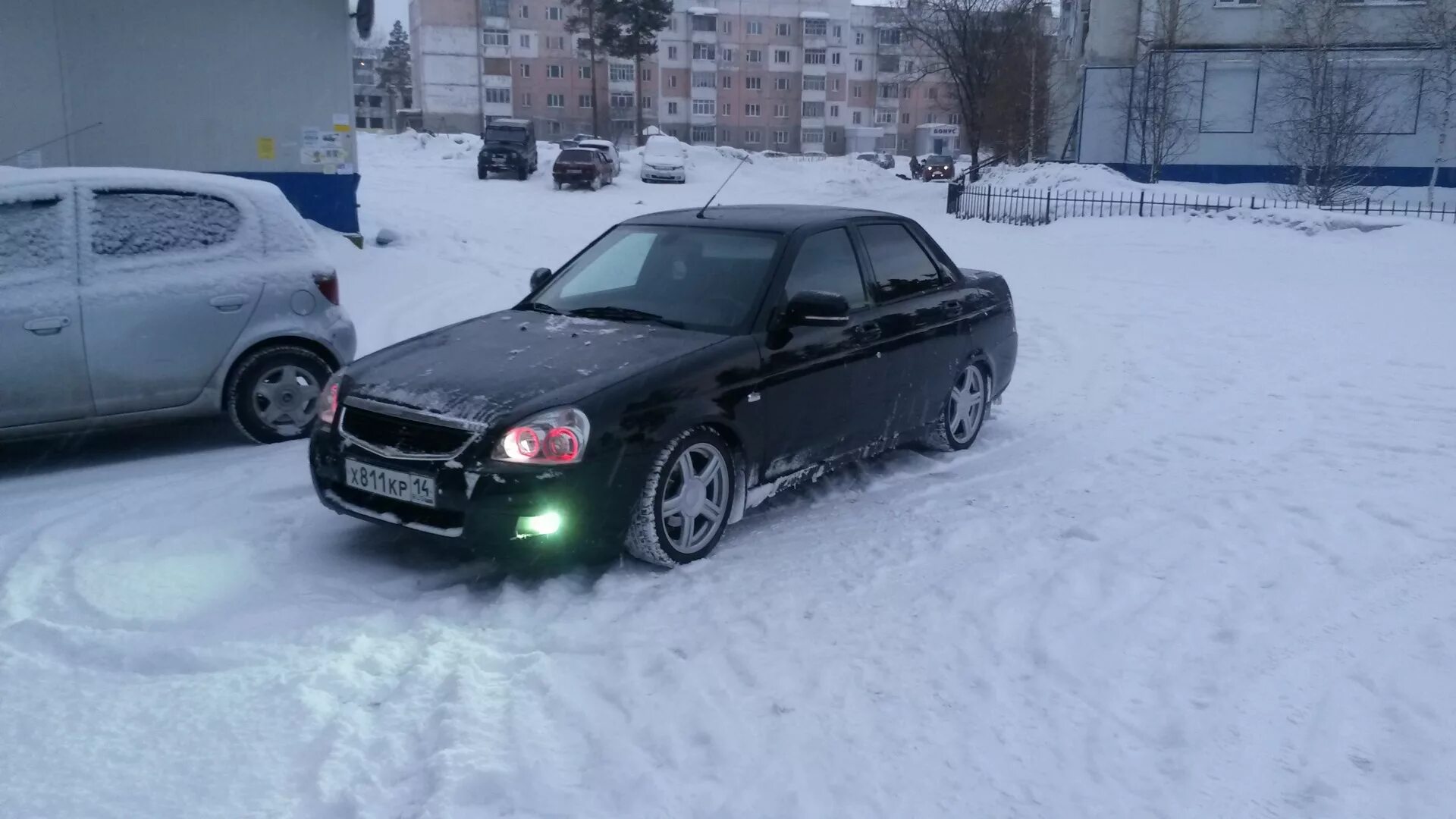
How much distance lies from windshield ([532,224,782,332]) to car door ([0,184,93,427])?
2.50 m

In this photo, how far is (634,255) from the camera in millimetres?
6293

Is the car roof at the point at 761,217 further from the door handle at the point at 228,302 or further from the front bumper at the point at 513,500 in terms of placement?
the door handle at the point at 228,302

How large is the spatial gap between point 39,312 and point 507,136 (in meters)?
36.0

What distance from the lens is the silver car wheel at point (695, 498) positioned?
5.14 metres

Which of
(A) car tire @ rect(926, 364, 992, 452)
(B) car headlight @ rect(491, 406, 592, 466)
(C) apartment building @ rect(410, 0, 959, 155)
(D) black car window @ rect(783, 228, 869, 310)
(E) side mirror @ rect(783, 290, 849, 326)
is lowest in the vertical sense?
(A) car tire @ rect(926, 364, 992, 452)

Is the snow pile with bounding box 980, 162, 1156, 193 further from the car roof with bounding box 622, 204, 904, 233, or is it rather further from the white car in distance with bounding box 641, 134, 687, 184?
the car roof with bounding box 622, 204, 904, 233

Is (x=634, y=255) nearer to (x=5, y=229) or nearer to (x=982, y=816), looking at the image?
(x=5, y=229)

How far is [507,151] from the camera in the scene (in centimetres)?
3994

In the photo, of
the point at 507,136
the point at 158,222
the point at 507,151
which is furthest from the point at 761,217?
the point at 507,136

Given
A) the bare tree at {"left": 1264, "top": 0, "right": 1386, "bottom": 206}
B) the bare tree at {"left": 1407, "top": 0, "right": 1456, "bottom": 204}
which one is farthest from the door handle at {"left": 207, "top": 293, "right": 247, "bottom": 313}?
the bare tree at {"left": 1407, "top": 0, "right": 1456, "bottom": 204}

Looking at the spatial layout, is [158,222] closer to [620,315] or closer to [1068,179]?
[620,315]

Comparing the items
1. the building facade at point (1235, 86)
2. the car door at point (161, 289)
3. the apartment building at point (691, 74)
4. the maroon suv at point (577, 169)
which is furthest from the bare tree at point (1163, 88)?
the apartment building at point (691, 74)

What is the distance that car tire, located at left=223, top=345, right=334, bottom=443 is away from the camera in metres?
7.00

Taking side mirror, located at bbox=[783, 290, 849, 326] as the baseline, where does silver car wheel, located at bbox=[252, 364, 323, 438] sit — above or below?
below
